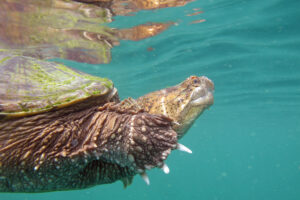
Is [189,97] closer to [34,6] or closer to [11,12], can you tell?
[34,6]

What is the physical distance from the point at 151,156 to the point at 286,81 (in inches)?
651

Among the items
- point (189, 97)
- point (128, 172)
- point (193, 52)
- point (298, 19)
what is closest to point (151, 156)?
point (128, 172)

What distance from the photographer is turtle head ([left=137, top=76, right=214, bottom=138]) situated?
9.93 ft

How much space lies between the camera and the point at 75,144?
2.14 metres

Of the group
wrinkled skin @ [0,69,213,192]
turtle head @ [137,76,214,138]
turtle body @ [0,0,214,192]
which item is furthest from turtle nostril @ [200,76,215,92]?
wrinkled skin @ [0,69,213,192]

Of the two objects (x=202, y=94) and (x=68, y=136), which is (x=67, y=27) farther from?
(x=68, y=136)

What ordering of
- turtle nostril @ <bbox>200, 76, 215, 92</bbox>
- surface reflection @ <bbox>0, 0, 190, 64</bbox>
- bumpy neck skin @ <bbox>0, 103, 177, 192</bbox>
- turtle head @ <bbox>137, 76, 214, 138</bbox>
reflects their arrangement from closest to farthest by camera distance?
bumpy neck skin @ <bbox>0, 103, 177, 192</bbox>
turtle head @ <bbox>137, 76, 214, 138</bbox>
turtle nostril @ <bbox>200, 76, 215, 92</bbox>
surface reflection @ <bbox>0, 0, 190, 64</bbox>

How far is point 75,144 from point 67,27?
6.33m

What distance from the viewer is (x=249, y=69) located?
13.2 m

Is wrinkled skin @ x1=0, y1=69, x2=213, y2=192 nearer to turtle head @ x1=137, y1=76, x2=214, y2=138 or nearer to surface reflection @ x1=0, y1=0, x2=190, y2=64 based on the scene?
turtle head @ x1=137, y1=76, x2=214, y2=138

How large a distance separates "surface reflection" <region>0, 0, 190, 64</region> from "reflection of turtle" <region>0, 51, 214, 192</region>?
14.0ft

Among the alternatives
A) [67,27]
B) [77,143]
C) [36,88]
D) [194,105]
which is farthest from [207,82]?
[67,27]

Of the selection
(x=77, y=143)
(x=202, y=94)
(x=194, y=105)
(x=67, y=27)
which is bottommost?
(x=194, y=105)

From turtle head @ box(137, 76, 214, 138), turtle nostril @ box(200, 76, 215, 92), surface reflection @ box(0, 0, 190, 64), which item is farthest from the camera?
surface reflection @ box(0, 0, 190, 64)
